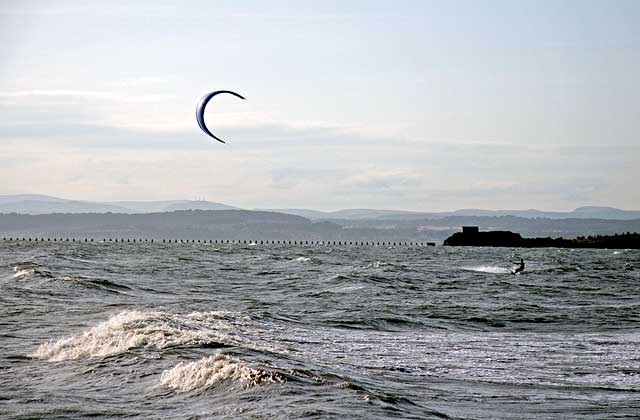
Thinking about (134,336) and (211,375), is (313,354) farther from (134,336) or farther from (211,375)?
A: (211,375)

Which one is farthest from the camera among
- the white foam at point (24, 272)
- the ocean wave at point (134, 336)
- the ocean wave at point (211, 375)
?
the white foam at point (24, 272)

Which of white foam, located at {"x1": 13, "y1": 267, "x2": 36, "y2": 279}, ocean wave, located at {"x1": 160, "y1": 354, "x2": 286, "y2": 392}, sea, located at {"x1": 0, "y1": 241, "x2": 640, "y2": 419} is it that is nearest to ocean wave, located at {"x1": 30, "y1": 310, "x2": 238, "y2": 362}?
sea, located at {"x1": 0, "y1": 241, "x2": 640, "y2": 419}

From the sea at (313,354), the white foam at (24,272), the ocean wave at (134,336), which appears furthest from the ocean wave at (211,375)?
the white foam at (24,272)

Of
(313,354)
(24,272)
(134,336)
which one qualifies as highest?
(24,272)

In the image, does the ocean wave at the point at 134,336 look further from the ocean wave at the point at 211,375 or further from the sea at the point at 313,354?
the ocean wave at the point at 211,375

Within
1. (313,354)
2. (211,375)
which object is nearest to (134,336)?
(313,354)

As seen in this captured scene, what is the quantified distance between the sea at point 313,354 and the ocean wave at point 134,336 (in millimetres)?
82

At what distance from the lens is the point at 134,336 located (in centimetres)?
2784

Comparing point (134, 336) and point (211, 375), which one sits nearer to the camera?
point (211, 375)

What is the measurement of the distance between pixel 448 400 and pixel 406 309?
22.0 meters

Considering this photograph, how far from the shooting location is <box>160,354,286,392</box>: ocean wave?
66.7 feet

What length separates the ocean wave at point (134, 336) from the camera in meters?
25.9

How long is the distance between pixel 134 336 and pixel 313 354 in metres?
5.09

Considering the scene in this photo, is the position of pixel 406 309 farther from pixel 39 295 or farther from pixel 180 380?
pixel 180 380
